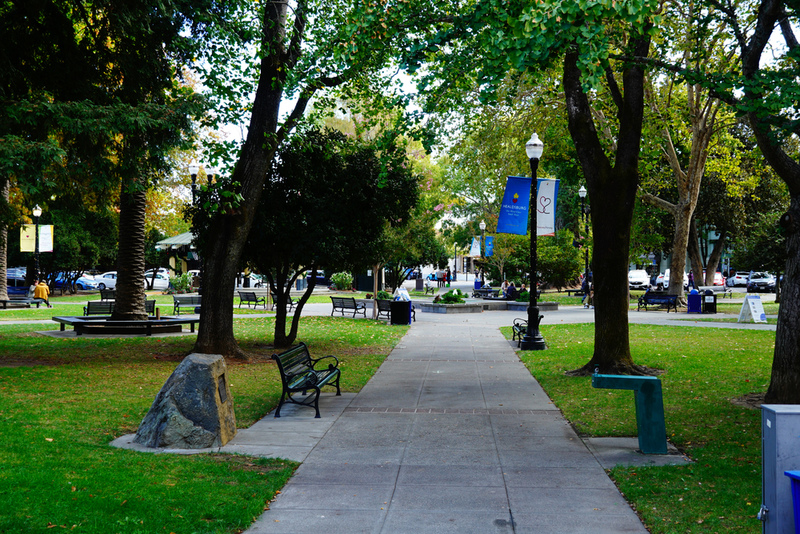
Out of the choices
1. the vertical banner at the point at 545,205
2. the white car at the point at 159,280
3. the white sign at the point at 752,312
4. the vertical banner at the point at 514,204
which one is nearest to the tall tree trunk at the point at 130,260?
the vertical banner at the point at 514,204

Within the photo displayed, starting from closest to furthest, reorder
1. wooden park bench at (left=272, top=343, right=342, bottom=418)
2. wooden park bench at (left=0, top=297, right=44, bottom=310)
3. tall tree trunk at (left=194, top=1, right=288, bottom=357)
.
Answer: wooden park bench at (left=272, top=343, right=342, bottom=418) < tall tree trunk at (left=194, top=1, right=288, bottom=357) < wooden park bench at (left=0, top=297, right=44, bottom=310)

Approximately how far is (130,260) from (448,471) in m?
15.1

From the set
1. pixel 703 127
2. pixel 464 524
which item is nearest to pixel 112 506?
pixel 464 524

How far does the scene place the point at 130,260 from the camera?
61.1ft

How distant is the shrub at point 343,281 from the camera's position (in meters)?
43.7

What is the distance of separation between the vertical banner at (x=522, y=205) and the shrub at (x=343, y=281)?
27.2 m

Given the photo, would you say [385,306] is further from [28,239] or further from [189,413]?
[28,239]

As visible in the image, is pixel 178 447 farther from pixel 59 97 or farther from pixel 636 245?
pixel 636 245

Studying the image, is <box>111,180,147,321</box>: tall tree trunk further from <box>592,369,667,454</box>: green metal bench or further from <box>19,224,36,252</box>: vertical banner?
<box>19,224,36,252</box>: vertical banner

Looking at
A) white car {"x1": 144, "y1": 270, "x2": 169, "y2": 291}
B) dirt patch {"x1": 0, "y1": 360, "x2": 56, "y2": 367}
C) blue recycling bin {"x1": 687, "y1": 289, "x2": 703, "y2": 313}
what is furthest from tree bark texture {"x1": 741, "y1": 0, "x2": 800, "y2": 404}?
white car {"x1": 144, "y1": 270, "x2": 169, "y2": 291}

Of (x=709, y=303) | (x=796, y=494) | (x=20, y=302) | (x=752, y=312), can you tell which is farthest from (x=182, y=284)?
(x=796, y=494)

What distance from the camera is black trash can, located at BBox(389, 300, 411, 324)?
23.0 meters

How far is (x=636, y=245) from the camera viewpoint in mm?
36281

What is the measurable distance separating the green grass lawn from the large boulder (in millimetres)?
384
